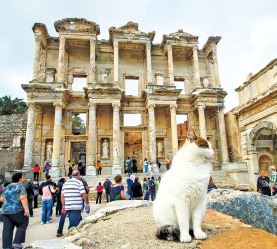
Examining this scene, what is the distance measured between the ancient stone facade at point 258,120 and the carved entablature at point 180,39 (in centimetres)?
764

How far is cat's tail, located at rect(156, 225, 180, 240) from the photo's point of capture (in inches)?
113

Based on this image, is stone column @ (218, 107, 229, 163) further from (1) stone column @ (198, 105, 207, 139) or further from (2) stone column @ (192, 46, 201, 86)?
(2) stone column @ (192, 46, 201, 86)

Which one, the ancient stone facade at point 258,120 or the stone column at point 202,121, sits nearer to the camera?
the ancient stone facade at point 258,120

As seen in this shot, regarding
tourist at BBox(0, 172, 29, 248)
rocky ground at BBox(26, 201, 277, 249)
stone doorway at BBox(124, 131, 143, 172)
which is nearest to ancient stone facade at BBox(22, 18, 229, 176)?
stone doorway at BBox(124, 131, 143, 172)

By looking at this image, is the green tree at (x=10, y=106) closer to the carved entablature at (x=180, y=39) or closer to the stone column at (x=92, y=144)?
the stone column at (x=92, y=144)

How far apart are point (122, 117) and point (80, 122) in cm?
2425

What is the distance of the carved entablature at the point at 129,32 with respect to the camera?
2016 cm

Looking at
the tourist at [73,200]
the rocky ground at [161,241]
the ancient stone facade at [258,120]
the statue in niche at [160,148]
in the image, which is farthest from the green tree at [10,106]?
the rocky ground at [161,241]

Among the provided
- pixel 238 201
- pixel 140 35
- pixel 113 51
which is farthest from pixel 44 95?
pixel 238 201

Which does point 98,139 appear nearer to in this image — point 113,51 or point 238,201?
point 113,51

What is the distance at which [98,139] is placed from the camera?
19188 mm

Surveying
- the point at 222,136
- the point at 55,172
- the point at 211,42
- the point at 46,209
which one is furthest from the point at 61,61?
the point at 46,209

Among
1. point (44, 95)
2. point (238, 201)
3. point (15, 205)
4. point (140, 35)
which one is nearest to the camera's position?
point (15, 205)

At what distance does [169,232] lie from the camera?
287 centimetres
